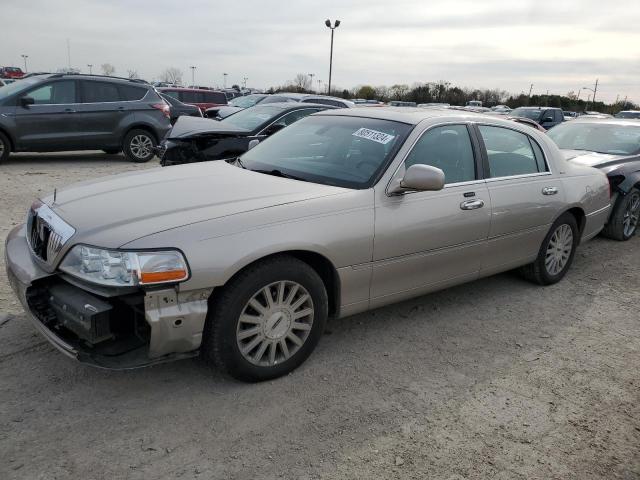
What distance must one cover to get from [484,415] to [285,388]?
1.14m

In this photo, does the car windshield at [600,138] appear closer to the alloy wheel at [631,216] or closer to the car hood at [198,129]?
the alloy wheel at [631,216]

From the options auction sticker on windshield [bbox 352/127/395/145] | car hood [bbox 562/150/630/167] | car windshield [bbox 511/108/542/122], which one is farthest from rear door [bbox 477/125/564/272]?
car windshield [bbox 511/108/542/122]

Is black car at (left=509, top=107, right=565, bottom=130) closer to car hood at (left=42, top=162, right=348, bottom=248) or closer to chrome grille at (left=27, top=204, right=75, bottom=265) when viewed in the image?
car hood at (left=42, top=162, right=348, bottom=248)

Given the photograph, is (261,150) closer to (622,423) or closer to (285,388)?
(285,388)

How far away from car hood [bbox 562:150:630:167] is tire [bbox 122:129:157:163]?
7944 mm

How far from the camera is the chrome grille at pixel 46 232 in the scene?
2.94m

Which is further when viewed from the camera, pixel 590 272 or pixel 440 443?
pixel 590 272

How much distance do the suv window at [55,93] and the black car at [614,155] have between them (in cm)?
869

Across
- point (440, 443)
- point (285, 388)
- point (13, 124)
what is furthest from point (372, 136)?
point (13, 124)

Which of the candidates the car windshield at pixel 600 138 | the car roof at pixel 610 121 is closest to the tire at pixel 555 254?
the car windshield at pixel 600 138

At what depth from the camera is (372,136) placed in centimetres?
395

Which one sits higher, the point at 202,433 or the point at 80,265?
the point at 80,265

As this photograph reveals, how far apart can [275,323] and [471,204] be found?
1.82 metres

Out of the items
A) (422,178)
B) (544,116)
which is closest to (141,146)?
(422,178)
